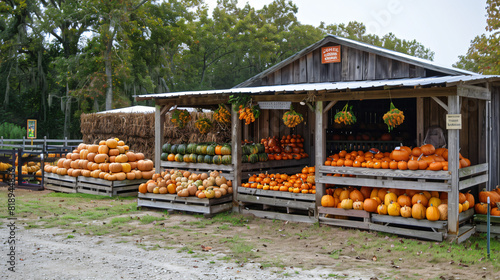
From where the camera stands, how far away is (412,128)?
484 inches

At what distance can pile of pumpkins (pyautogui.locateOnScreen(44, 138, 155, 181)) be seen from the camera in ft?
45.0

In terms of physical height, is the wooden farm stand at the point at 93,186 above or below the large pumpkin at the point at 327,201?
below

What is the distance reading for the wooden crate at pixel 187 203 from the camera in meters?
10.5

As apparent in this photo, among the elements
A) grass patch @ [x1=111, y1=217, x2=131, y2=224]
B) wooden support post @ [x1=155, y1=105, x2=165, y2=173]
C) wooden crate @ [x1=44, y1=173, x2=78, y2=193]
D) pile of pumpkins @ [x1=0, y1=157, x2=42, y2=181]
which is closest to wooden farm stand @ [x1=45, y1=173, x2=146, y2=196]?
wooden crate @ [x1=44, y1=173, x2=78, y2=193]

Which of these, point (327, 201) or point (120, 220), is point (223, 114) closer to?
point (120, 220)

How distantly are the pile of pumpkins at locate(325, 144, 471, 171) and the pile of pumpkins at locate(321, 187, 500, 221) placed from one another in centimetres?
56

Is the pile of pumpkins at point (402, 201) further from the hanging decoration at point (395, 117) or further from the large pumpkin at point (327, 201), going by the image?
the hanging decoration at point (395, 117)

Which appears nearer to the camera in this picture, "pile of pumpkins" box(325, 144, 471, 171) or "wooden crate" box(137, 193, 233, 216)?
"pile of pumpkins" box(325, 144, 471, 171)

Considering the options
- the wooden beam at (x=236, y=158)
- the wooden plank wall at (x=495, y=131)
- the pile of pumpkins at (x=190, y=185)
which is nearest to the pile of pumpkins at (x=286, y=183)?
the wooden beam at (x=236, y=158)

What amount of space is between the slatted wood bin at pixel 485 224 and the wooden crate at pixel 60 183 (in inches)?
455

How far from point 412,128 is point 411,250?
221 inches

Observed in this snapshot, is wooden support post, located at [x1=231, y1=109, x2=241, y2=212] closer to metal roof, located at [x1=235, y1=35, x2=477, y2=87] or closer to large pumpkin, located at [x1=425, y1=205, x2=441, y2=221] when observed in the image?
metal roof, located at [x1=235, y1=35, x2=477, y2=87]

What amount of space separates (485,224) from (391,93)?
3174 millimetres

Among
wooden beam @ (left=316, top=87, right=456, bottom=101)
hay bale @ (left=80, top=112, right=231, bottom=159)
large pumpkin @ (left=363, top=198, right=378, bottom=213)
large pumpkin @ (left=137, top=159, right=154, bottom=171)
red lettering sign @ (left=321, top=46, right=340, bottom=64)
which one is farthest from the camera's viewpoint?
hay bale @ (left=80, top=112, right=231, bottom=159)
